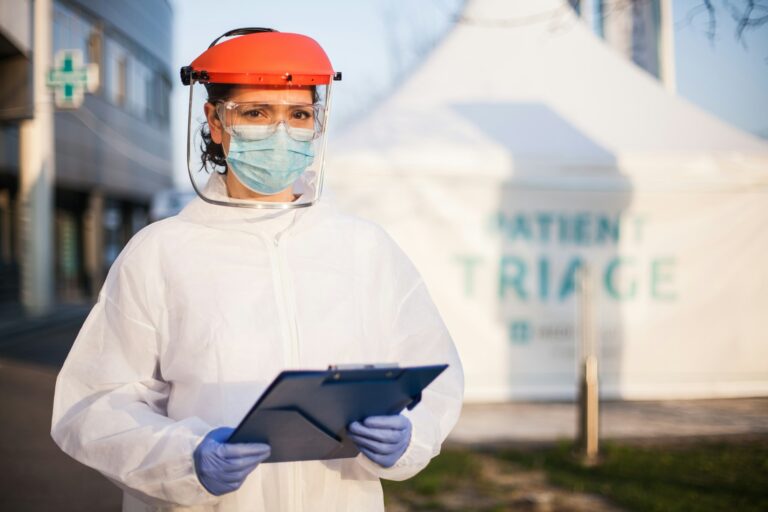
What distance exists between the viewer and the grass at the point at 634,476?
3910 mm

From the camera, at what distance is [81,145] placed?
2119 centimetres

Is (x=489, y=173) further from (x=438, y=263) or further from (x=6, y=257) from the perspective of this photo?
(x=6, y=257)

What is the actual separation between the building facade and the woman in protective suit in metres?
14.6

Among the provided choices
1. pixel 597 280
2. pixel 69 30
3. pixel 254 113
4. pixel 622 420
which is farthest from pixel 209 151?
pixel 69 30

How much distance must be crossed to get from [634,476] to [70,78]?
1264 centimetres

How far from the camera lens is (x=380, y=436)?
147 cm

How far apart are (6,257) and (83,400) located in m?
21.7

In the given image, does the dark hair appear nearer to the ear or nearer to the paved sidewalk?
the ear

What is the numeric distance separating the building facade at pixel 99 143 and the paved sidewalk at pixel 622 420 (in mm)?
12410

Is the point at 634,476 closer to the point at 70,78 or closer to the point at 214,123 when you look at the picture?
the point at 214,123

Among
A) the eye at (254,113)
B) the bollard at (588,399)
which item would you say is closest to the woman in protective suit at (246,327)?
the eye at (254,113)

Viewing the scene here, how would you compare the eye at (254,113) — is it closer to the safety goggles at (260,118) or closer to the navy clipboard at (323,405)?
the safety goggles at (260,118)

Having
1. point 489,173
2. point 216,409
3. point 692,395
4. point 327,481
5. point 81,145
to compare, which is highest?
point 81,145

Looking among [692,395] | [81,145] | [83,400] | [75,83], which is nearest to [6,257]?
[81,145]
